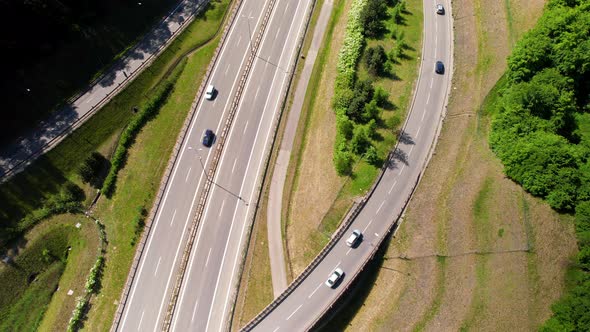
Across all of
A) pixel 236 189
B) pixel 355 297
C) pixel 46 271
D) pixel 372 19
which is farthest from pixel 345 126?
pixel 46 271

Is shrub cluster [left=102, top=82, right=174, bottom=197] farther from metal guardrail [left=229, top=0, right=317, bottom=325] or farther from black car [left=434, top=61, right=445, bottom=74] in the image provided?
black car [left=434, top=61, right=445, bottom=74]

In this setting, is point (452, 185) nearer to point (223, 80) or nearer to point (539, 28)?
point (539, 28)

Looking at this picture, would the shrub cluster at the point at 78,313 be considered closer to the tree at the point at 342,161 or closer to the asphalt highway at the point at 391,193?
the asphalt highway at the point at 391,193

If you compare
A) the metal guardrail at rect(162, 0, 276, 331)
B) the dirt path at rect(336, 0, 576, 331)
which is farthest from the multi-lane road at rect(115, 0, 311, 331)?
the dirt path at rect(336, 0, 576, 331)

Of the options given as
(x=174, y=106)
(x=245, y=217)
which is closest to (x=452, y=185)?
(x=245, y=217)

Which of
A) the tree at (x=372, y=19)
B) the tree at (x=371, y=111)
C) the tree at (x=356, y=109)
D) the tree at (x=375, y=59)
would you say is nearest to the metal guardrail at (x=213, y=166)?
the tree at (x=372, y=19)

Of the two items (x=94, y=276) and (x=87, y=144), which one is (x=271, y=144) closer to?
(x=87, y=144)

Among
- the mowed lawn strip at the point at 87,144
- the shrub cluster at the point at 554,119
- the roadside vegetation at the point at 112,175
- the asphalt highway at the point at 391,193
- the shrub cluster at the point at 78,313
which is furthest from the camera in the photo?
the mowed lawn strip at the point at 87,144
